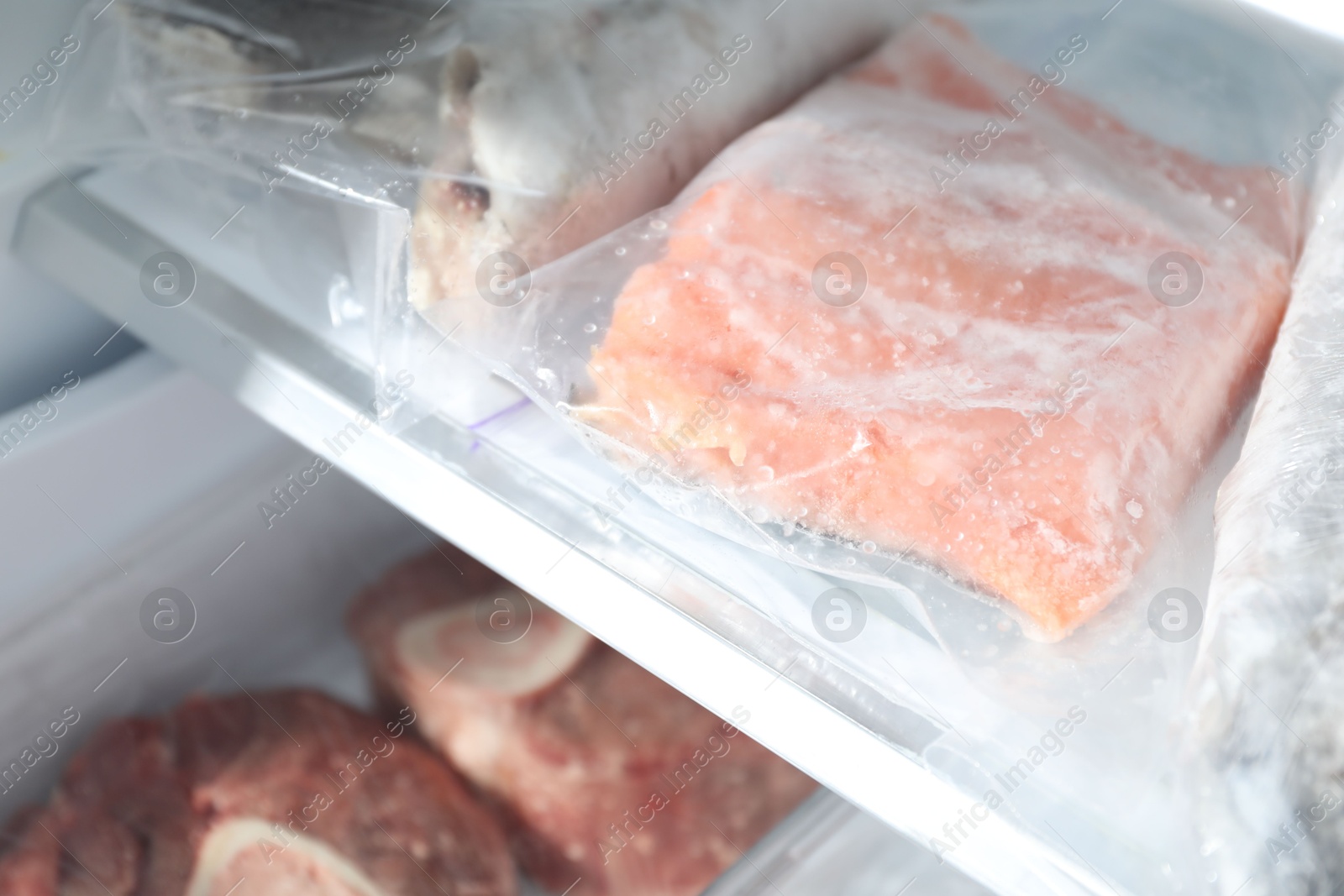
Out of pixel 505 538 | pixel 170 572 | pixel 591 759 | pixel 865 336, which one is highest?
pixel 865 336

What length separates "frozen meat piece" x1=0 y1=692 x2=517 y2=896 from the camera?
0.78m

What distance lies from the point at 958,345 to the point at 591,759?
505 mm

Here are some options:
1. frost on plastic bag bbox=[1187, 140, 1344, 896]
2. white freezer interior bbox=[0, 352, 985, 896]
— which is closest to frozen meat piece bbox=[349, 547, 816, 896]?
white freezer interior bbox=[0, 352, 985, 896]

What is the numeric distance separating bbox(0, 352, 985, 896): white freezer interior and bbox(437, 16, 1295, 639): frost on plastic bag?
319 millimetres

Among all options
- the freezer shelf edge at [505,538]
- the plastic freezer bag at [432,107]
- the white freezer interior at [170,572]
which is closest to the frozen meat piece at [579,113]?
the plastic freezer bag at [432,107]

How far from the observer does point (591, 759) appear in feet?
2.80

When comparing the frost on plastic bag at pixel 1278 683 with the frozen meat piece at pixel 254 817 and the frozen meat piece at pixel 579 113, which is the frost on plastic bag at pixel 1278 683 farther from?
the frozen meat piece at pixel 254 817

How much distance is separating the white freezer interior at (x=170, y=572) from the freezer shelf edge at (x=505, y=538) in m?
0.14

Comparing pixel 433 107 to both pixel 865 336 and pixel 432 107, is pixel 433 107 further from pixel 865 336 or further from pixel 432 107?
pixel 865 336

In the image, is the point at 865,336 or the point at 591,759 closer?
the point at 865,336

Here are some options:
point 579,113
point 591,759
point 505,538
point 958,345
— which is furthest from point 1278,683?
point 591,759

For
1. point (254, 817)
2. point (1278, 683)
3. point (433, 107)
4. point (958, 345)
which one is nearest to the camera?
point (1278, 683)

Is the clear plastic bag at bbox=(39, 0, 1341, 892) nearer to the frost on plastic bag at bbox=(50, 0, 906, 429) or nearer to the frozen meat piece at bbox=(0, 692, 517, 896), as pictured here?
the frost on plastic bag at bbox=(50, 0, 906, 429)

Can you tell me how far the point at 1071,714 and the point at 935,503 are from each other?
0.11 m
